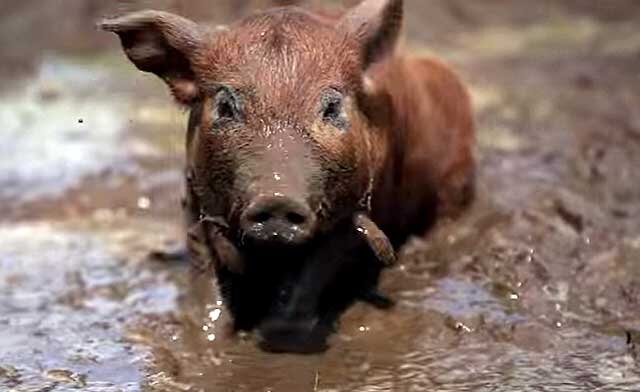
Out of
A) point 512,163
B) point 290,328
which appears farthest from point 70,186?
point 290,328

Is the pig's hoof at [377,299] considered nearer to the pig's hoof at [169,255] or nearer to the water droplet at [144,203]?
the pig's hoof at [169,255]

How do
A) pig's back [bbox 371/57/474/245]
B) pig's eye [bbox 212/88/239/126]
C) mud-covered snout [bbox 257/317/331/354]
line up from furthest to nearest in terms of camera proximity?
pig's back [bbox 371/57/474/245]
mud-covered snout [bbox 257/317/331/354]
pig's eye [bbox 212/88/239/126]

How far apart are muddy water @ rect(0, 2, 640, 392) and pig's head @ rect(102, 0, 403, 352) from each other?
38 centimetres

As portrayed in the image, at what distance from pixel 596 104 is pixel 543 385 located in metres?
4.14

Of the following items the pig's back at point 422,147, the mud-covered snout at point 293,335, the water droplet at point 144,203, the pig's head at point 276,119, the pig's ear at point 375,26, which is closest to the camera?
the pig's head at point 276,119

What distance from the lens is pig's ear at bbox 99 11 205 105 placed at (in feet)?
15.2

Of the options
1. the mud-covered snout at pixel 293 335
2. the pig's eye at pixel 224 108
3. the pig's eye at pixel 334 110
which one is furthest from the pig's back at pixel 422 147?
the pig's eye at pixel 224 108

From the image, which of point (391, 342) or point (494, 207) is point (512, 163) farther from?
point (391, 342)

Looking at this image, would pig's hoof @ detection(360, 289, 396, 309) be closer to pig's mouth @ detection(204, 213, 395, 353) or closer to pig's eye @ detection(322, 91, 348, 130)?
pig's mouth @ detection(204, 213, 395, 353)

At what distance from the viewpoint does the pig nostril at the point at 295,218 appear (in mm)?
3973

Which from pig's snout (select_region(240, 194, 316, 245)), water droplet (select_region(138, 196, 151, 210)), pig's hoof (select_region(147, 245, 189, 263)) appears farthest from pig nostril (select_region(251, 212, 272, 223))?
water droplet (select_region(138, 196, 151, 210))

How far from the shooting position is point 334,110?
4375 millimetres

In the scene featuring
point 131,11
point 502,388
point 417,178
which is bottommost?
point 502,388

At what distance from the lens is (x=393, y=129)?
5.06 m
